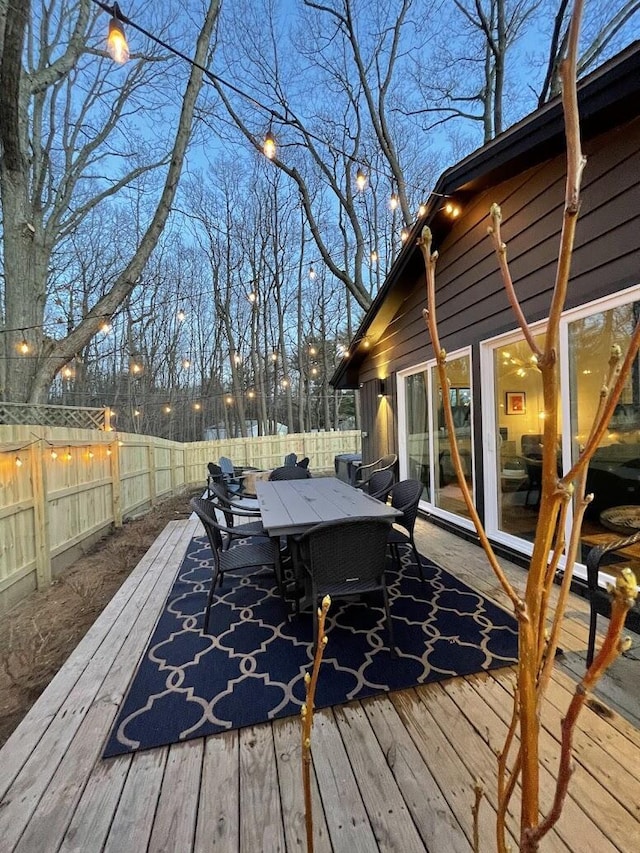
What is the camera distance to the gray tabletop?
266cm

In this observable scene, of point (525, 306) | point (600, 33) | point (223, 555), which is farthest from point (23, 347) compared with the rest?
point (600, 33)

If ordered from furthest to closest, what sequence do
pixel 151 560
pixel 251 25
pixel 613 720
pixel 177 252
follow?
pixel 177 252
pixel 251 25
pixel 151 560
pixel 613 720

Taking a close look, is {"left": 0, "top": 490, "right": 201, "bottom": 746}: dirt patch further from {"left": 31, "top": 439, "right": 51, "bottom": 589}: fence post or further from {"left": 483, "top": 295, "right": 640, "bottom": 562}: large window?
{"left": 483, "top": 295, "right": 640, "bottom": 562}: large window

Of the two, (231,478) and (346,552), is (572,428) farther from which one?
(231,478)

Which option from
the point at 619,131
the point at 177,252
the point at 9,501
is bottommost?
the point at 9,501

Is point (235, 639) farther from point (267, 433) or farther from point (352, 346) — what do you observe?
point (267, 433)

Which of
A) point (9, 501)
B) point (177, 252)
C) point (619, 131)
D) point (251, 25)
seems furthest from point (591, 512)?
point (177, 252)

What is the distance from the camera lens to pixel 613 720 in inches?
70.2

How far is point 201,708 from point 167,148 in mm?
10204

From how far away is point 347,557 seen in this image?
2.35m

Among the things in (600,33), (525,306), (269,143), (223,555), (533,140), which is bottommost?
(223,555)

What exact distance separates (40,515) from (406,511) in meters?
3.53

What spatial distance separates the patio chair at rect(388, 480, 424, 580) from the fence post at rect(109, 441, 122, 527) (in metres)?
4.59

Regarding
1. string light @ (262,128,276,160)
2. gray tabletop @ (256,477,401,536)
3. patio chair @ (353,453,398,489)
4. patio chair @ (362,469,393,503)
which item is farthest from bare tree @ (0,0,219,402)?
patio chair @ (362,469,393,503)
